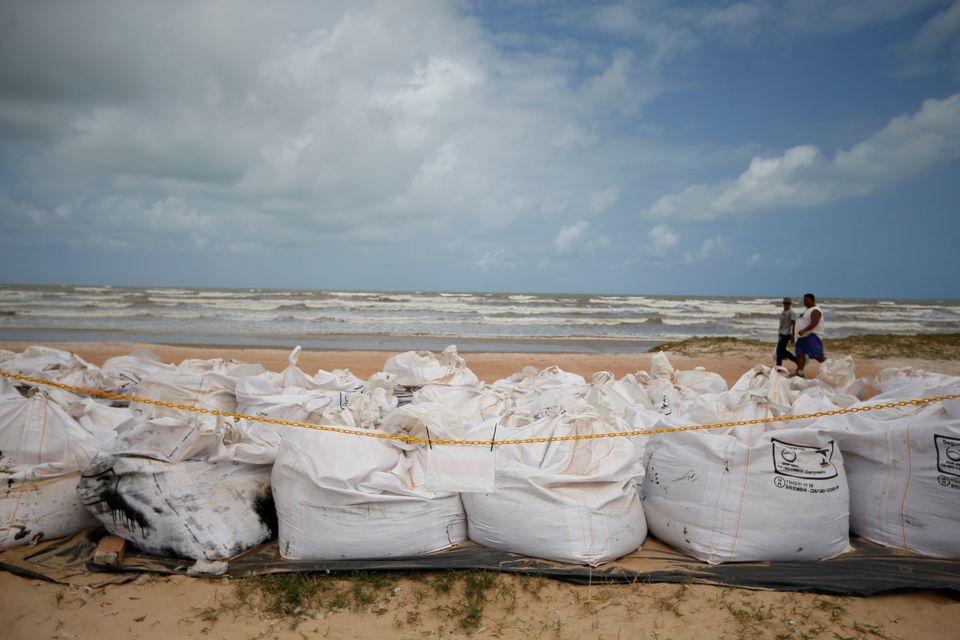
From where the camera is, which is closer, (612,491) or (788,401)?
(612,491)

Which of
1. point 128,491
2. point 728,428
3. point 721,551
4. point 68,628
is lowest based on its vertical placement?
point 68,628

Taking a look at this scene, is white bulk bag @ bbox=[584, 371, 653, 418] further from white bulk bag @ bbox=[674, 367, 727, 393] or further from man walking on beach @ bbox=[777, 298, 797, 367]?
man walking on beach @ bbox=[777, 298, 797, 367]

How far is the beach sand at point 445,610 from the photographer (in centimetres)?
204

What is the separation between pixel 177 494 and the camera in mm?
2430

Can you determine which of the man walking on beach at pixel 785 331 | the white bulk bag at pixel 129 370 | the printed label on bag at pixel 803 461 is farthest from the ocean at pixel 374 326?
the printed label on bag at pixel 803 461

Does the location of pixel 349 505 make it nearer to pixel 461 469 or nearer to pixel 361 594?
pixel 361 594

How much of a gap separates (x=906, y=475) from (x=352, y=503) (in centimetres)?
249

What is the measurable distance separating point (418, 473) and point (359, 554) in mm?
426

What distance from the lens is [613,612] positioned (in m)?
2.15

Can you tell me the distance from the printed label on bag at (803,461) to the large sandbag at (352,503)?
1.47 metres

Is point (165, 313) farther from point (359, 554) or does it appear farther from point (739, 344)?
point (359, 554)

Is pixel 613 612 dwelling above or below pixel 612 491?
below

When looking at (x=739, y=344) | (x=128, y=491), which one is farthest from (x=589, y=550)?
(x=739, y=344)

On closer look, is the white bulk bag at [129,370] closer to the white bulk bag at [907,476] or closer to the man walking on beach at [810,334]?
the white bulk bag at [907,476]
